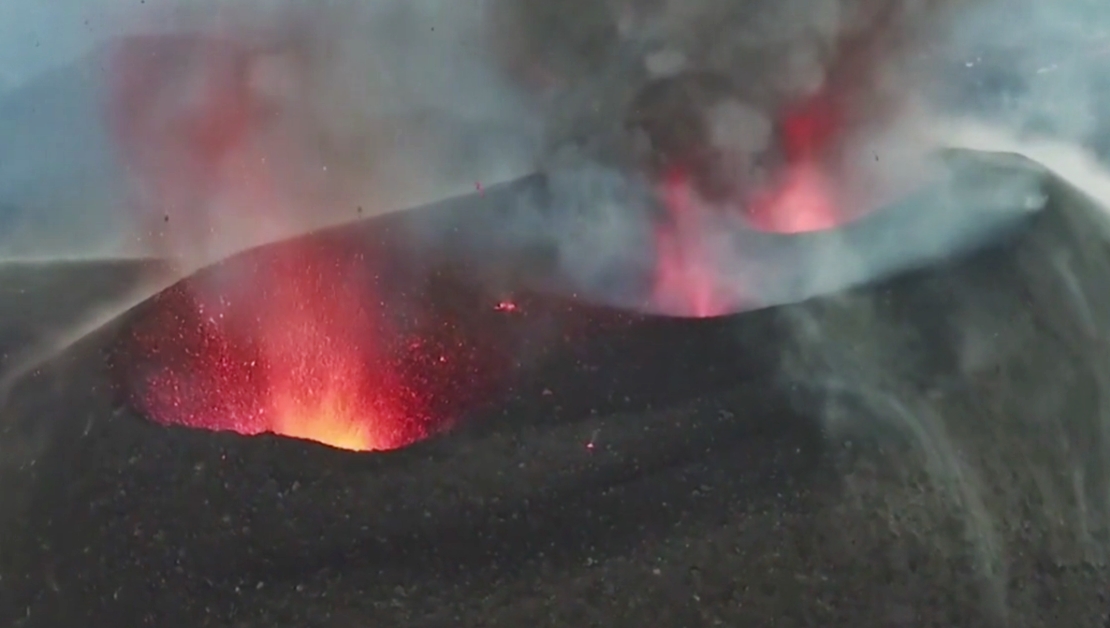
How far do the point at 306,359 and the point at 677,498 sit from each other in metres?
0.94

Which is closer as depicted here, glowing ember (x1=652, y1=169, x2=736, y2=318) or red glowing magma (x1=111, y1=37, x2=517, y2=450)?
red glowing magma (x1=111, y1=37, x2=517, y2=450)

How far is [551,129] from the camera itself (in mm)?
2807

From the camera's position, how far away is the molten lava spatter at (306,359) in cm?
170

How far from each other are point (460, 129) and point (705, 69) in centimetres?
76

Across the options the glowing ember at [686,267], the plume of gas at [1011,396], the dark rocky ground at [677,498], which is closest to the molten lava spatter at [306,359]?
the dark rocky ground at [677,498]

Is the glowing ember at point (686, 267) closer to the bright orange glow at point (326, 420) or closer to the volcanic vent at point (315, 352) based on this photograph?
the volcanic vent at point (315, 352)

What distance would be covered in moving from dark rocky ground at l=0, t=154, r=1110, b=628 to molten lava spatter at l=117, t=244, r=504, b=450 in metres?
0.13

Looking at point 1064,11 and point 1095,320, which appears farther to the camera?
point 1064,11

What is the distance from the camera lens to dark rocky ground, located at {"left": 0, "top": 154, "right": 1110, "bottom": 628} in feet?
4.17

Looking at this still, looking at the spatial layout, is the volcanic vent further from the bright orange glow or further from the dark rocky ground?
the dark rocky ground

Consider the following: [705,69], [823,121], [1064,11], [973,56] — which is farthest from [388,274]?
[1064,11]

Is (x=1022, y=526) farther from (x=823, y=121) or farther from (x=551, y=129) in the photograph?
(x=551, y=129)

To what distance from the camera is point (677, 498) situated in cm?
137

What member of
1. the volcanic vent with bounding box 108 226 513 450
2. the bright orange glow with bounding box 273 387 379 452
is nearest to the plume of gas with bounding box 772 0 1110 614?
the volcanic vent with bounding box 108 226 513 450
